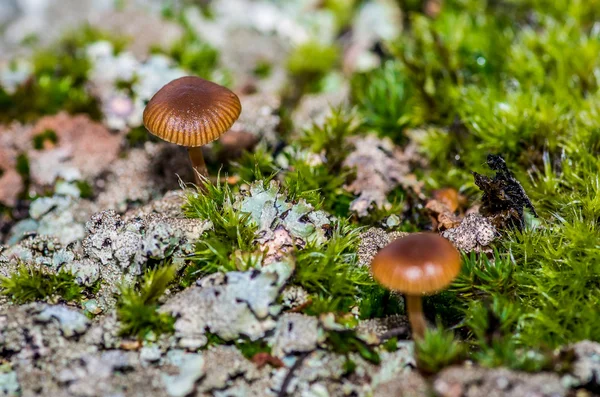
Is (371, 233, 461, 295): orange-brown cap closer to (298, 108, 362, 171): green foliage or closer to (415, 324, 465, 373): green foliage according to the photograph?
(415, 324, 465, 373): green foliage

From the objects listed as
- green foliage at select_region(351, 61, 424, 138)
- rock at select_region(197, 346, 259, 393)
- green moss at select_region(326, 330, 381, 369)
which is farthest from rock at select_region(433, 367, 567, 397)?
green foliage at select_region(351, 61, 424, 138)

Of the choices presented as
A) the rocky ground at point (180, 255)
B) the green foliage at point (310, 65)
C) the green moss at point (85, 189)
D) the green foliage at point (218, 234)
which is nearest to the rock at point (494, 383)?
Answer: the rocky ground at point (180, 255)

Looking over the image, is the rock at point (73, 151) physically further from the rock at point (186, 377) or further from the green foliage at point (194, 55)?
the rock at point (186, 377)

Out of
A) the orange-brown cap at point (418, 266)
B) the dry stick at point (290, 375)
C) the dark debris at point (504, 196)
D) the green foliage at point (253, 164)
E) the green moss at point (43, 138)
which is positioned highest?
the green moss at point (43, 138)

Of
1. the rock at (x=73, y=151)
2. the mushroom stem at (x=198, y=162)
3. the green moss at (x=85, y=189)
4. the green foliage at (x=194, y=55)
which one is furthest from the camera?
the green foliage at (x=194, y=55)

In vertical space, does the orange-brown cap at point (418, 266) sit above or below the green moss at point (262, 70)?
below
